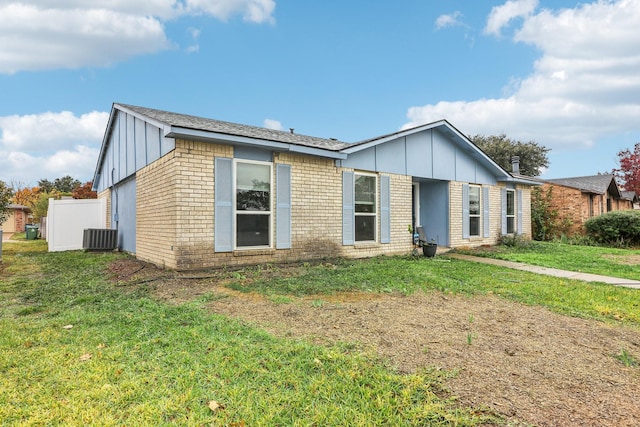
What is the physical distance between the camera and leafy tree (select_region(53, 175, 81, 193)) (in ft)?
158

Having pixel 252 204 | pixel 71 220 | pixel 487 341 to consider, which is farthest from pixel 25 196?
pixel 487 341

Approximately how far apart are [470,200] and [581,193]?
10664 mm

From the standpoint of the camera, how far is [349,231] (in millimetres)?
9617

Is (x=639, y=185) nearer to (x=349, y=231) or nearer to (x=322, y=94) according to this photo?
(x=322, y=94)

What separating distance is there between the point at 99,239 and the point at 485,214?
14.9m

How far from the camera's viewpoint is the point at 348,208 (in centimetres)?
960

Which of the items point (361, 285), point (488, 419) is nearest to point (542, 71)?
point (361, 285)

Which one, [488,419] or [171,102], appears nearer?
[488,419]

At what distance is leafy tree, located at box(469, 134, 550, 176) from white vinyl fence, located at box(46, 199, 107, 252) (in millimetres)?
31688

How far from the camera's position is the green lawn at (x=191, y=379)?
7.03 ft

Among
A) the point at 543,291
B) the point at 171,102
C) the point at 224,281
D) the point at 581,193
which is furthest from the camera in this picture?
the point at 581,193

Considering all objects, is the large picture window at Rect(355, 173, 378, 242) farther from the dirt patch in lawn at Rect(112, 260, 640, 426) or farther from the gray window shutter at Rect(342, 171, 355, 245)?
the dirt patch in lawn at Rect(112, 260, 640, 426)

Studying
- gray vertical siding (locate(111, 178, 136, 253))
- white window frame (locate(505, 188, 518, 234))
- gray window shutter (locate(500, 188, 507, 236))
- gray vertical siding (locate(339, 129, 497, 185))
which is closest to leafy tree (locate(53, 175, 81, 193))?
gray vertical siding (locate(111, 178, 136, 253))

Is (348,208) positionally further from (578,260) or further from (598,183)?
(598,183)
